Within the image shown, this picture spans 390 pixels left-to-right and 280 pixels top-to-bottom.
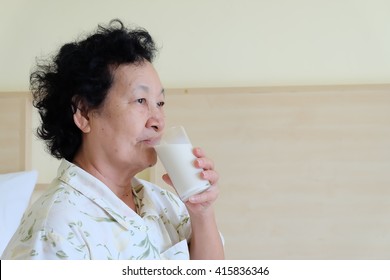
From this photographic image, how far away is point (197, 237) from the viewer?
1168 mm

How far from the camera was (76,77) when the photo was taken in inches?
42.7

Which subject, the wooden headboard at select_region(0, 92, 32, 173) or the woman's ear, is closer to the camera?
the woman's ear

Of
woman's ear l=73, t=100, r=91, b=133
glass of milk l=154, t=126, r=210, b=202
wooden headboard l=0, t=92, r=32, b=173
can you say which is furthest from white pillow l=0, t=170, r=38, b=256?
glass of milk l=154, t=126, r=210, b=202

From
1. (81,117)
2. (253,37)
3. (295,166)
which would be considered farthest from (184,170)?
(253,37)

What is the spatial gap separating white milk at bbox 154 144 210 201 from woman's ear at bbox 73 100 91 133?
0.20 metres

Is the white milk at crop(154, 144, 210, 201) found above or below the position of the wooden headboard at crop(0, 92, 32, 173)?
above

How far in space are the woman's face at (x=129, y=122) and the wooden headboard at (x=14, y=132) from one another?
112cm

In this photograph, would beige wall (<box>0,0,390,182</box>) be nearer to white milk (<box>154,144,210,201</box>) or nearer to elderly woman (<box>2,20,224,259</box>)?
elderly woman (<box>2,20,224,259</box>)

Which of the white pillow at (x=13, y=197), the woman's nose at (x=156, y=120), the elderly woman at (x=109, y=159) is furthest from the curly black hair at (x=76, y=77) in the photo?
the white pillow at (x=13, y=197)

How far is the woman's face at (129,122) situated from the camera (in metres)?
1.08

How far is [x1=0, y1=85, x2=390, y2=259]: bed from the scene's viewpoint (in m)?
1.88

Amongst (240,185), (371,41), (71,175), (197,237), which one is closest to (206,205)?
(197,237)

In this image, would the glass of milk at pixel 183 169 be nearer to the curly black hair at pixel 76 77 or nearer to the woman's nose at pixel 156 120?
the woman's nose at pixel 156 120

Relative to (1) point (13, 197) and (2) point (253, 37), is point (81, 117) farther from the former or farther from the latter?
(2) point (253, 37)
